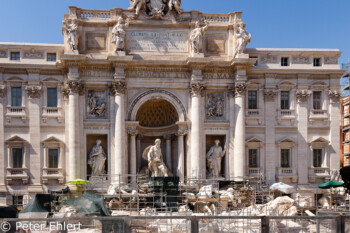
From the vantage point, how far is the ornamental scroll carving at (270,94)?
120 ft

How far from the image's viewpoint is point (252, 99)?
1452 inches

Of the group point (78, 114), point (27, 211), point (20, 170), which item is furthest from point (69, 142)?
point (27, 211)

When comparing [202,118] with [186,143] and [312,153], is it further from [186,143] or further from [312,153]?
[312,153]

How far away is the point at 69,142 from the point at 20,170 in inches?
186

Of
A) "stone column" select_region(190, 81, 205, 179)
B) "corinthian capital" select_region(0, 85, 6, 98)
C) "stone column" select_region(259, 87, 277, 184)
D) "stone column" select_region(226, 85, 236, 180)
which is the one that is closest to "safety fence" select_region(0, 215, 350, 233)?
"stone column" select_region(190, 81, 205, 179)

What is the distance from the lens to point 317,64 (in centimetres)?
3759

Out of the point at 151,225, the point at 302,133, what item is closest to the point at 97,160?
the point at 151,225

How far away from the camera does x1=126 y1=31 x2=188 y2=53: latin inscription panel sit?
35.8 metres

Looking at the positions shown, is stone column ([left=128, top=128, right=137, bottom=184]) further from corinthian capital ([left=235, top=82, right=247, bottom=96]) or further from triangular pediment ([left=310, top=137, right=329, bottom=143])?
triangular pediment ([left=310, top=137, right=329, bottom=143])

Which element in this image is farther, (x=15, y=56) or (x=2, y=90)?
(x=15, y=56)

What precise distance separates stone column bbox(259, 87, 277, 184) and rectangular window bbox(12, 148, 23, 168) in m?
20.6

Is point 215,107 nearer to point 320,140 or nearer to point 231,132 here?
point 231,132

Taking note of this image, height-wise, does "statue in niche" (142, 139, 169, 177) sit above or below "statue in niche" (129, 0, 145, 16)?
below

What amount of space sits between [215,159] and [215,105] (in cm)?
468
